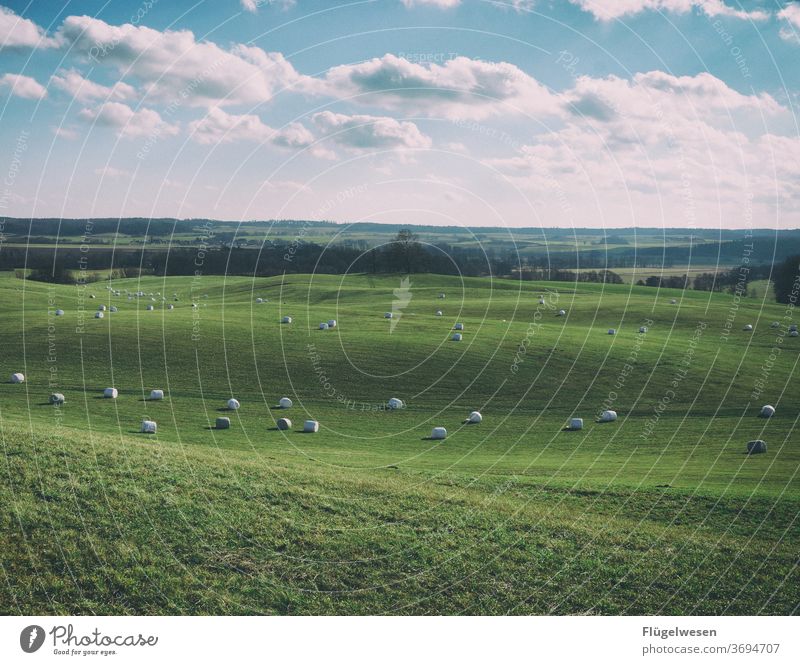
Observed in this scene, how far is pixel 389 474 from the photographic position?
1195 inches

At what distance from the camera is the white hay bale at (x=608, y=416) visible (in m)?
47.6

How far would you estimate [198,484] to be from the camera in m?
24.8

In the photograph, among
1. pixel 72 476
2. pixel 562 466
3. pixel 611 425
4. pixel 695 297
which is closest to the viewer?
pixel 72 476

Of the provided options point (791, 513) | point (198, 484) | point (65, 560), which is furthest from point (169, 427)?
point (791, 513)

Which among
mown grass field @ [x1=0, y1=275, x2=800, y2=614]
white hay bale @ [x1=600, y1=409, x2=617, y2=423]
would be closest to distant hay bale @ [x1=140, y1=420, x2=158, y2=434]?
mown grass field @ [x1=0, y1=275, x2=800, y2=614]

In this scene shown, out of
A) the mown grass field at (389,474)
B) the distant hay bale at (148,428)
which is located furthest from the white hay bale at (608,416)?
the distant hay bale at (148,428)

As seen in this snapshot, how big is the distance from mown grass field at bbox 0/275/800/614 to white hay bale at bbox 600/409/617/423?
0.66 meters

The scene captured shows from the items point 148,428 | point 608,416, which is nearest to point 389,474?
point 148,428

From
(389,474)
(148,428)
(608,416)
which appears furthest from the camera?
(608,416)

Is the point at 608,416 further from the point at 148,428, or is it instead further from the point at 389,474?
the point at 148,428

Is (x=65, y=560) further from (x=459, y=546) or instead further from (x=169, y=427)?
(x=169, y=427)

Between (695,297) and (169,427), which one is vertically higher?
(695,297)

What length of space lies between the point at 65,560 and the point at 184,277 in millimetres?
156665

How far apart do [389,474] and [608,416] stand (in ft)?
74.5
